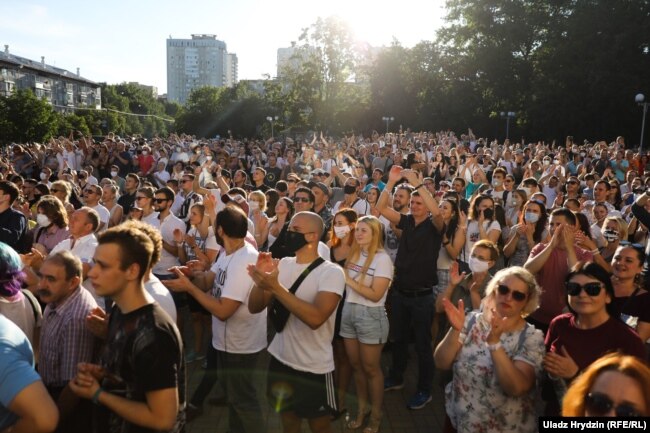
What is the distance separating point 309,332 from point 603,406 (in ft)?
7.14

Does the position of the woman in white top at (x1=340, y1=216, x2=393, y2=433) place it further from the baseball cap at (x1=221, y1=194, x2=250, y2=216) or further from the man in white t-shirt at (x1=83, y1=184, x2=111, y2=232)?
the man in white t-shirt at (x1=83, y1=184, x2=111, y2=232)

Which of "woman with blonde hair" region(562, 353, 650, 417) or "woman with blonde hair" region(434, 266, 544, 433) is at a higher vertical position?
"woman with blonde hair" region(562, 353, 650, 417)

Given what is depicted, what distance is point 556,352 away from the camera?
10.1ft

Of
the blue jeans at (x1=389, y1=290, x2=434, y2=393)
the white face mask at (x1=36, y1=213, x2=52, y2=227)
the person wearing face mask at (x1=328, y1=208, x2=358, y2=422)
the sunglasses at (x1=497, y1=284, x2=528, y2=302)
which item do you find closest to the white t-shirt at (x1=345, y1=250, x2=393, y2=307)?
the person wearing face mask at (x1=328, y1=208, x2=358, y2=422)

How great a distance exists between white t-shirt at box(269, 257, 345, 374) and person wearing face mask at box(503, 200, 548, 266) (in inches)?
129

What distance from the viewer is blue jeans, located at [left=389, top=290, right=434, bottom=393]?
211 inches

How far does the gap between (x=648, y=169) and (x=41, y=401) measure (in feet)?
54.3

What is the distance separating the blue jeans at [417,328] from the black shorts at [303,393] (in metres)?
1.77

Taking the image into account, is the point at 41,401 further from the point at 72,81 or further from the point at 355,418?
the point at 72,81

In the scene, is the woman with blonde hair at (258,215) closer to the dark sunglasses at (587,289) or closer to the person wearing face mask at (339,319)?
the person wearing face mask at (339,319)

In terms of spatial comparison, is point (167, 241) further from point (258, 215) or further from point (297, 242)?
point (297, 242)

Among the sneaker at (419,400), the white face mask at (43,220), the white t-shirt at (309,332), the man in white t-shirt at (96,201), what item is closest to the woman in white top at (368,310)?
the sneaker at (419,400)

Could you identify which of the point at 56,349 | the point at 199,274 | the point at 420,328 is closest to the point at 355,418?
the point at 420,328

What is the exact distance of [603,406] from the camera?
1.93 meters
